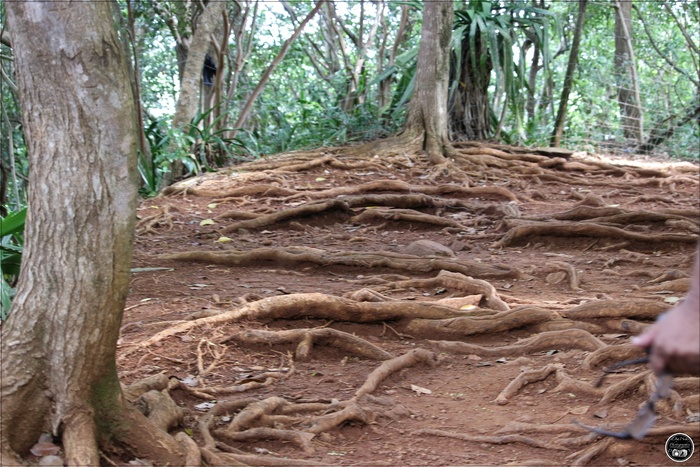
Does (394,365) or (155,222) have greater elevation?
(155,222)

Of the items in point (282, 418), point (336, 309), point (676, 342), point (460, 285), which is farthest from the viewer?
point (460, 285)

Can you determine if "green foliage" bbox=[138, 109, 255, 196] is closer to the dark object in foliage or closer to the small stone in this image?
the dark object in foliage

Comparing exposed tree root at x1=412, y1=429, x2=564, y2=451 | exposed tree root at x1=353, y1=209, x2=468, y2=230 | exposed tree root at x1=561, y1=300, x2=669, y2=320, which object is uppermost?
exposed tree root at x1=353, y1=209, x2=468, y2=230

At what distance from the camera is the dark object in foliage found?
12.8m

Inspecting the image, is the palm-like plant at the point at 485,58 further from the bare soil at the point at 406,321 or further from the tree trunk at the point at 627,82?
the bare soil at the point at 406,321

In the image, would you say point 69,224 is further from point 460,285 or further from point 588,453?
point 460,285

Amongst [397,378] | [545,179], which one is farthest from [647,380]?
[545,179]

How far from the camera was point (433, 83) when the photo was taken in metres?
9.86

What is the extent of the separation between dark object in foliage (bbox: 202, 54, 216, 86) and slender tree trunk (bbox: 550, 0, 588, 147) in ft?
18.3

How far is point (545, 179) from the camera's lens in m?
9.77

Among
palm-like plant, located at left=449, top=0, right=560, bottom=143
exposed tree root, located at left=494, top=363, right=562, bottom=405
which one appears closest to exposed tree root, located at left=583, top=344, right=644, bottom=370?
exposed tree root, located at left=494, top=363, right=562, bottom=405

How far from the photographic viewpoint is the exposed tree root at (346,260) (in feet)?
19.1

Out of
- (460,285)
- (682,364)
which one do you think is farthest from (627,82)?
(682,364)

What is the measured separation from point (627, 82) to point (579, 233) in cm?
648
